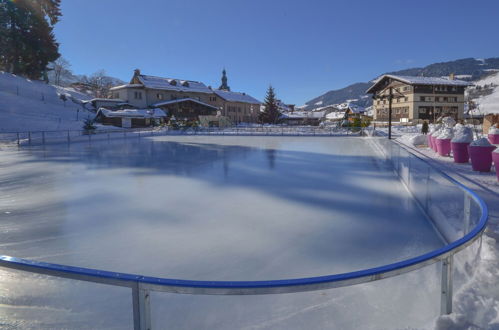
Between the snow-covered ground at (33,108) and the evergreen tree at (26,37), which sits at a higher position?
the evergreen tree at (26,37)

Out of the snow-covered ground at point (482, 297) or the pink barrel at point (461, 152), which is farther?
the pink barrel at point (461, 152)

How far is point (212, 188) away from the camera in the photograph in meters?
7.47

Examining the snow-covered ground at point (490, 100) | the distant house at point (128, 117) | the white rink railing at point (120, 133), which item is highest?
the snow-covered ground at point (490, 100)

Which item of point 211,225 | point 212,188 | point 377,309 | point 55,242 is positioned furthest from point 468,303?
point 212,188

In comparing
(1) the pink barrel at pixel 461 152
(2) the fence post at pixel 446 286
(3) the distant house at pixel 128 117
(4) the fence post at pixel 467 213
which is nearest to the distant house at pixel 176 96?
(3) the distant house at pixel 128 117

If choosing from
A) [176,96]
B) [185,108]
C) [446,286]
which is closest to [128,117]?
[185,108]

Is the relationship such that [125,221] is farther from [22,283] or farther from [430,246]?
[430,246]

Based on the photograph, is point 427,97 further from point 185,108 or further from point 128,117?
point 128,117

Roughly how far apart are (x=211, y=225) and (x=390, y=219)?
2.66 metres

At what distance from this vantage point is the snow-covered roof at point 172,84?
154 ft

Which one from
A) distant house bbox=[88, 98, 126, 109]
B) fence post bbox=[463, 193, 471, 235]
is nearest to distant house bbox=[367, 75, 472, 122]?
distant house bbox=[88, 98, 126, 109]

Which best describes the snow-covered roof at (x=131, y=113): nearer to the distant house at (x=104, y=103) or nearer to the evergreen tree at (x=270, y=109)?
the distant house at (x=104, y=103)

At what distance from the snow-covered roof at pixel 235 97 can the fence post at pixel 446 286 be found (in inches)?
2090

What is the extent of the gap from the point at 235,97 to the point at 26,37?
2985cm
